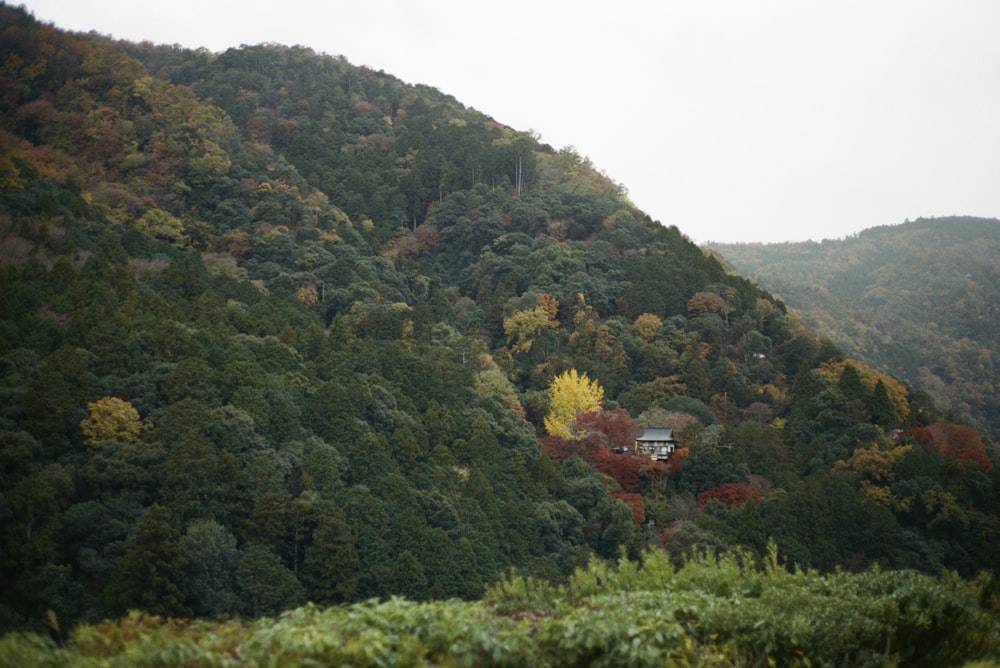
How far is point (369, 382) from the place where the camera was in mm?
34844

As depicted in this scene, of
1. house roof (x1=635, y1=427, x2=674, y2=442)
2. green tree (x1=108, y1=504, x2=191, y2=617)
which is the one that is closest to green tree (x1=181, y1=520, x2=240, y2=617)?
green tree (x1=108, y1=504, x2=191, y2=617)

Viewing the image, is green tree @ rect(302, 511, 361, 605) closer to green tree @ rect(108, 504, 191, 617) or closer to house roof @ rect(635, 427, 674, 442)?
Result: green tree @ rect(108, 504, 191, 617)

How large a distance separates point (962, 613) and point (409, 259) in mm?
51242

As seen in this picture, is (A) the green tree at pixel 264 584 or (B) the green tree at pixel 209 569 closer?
(B) the green tree at pixel 209 569

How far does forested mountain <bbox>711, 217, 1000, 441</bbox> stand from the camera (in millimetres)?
73438

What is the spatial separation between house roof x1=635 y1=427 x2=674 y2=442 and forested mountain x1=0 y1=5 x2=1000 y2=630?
658 mm

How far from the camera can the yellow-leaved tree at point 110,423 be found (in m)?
24.7

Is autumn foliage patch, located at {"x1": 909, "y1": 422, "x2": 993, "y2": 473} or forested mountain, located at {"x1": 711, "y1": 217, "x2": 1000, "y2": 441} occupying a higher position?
forested mountain, located at {"x1": 711, "y1": 217, "x2": 1000, "y2": 441}

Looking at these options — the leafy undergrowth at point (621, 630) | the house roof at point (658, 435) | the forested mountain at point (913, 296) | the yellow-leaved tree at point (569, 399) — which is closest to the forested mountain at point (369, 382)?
the yellow-leaved tree at point (569, 399)

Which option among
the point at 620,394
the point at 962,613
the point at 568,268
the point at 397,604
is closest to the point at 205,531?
the point at 397,604

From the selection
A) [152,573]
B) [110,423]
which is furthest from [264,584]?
[110,423]

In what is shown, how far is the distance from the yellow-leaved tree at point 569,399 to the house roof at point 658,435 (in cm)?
353

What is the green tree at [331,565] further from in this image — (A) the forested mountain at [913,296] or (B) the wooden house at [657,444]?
(A) the forested mountain at [913,296]

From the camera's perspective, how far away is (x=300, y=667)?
6457mm
